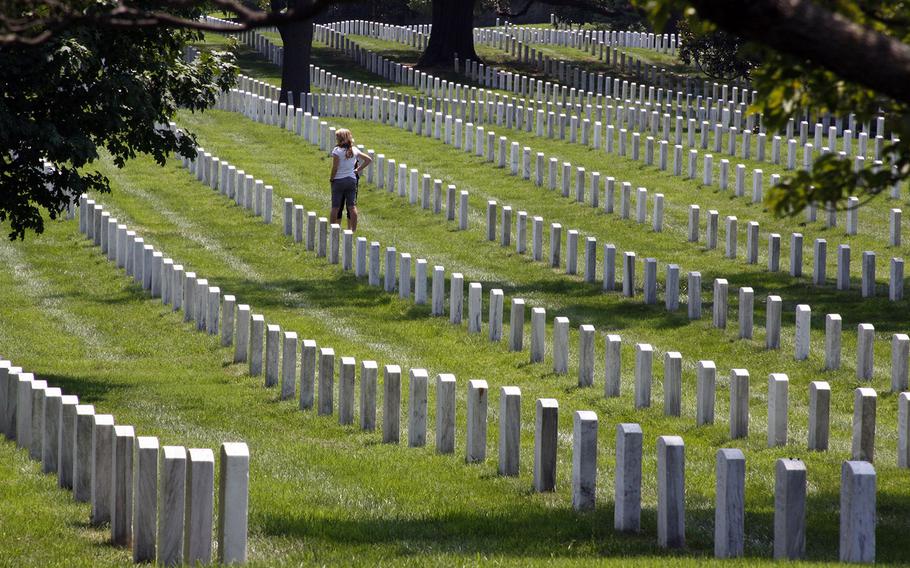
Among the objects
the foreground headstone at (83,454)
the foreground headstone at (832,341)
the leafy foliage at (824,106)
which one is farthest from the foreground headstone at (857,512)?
the foreground headstone at (832,341)

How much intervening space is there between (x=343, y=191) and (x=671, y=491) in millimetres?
14395

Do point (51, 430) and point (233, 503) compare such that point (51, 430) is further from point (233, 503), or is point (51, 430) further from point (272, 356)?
point (272, 356)

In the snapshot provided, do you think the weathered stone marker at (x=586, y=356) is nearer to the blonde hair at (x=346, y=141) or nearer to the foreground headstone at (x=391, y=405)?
the foreground headstone at (x=391, y=405)

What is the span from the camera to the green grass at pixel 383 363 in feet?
27.4

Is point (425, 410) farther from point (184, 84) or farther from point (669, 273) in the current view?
point (669, 273)

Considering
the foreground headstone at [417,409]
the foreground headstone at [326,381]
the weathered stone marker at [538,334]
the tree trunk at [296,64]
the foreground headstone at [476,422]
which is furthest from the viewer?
the tree trunk at [296,64]

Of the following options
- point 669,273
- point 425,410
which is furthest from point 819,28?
point 669,273

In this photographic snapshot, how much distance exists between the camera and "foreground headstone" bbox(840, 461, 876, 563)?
7355 millimetres

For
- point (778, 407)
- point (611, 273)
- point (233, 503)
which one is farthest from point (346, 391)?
point (611, 273)

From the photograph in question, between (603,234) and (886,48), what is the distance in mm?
17421

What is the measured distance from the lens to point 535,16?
80.4 m

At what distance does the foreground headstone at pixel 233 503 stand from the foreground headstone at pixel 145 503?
357 mm

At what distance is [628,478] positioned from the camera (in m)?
8.22

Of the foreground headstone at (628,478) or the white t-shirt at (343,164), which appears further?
the white t-shirt at (343,164)
